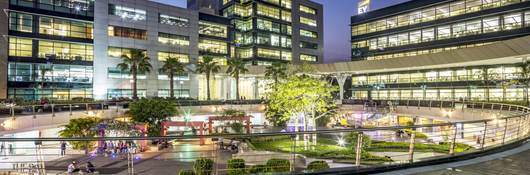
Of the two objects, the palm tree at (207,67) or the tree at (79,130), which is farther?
the palm tree at (207,67)

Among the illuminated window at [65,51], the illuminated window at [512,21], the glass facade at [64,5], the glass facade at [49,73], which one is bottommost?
the glass facade at [49,73]

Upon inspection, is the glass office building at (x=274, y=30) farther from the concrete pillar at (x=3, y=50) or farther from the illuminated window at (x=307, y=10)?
the concrete pillar at (x=3, y=50)

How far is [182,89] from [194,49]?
28.1 ft

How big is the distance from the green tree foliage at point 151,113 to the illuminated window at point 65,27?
28.1 metres

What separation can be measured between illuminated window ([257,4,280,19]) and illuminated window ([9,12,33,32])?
49909mm

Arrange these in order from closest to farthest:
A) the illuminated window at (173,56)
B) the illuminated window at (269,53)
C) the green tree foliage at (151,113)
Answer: the green tree foliage at (151,113), the illuminated window at (173,56), the illuminated window at (269,53)

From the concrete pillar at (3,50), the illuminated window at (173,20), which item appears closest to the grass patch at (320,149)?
the concrete pillar at (3,50)

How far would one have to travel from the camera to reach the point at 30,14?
48156 mm

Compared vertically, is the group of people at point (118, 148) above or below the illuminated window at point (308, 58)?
below

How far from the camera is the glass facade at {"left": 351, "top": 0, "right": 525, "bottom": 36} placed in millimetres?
57600

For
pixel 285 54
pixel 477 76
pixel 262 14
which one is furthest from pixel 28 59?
pixel 477 76

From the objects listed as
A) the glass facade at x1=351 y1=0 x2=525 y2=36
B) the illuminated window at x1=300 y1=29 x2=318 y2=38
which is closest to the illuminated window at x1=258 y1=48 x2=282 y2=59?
the illuminated window at x1=300 y1=29 x2=318 y2=38

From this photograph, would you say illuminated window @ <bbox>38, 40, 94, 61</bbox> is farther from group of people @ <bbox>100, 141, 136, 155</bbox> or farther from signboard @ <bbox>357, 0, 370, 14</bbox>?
signboard @ <bbox>357, 0, 370, 14</bbox>

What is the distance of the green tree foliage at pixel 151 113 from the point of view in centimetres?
3152
